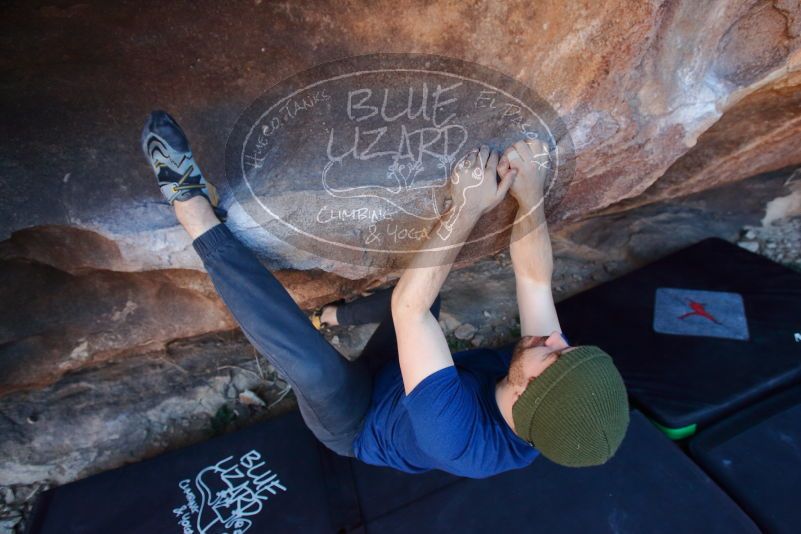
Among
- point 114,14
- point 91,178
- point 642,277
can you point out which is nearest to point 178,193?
point 91,178

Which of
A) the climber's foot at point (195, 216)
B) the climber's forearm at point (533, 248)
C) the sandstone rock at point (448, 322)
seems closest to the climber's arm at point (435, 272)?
the climber's forearm at point (533, 248)

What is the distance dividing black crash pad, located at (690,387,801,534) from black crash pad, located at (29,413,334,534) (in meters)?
1.41

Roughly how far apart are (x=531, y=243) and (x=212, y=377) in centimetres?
153

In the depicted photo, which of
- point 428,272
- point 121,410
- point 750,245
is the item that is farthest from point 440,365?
point 750,245

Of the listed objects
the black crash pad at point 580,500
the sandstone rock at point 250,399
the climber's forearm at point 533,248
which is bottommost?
the black crash pad at point 580,500

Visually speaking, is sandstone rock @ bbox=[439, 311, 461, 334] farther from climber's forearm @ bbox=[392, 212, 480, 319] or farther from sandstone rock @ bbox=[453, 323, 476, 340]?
climber's forearm @ bbox=[392, 212, 480, 319]

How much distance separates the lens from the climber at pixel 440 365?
112cm

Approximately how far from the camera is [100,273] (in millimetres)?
1824

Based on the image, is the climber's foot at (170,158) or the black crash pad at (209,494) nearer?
the climber's foot at (170,158)

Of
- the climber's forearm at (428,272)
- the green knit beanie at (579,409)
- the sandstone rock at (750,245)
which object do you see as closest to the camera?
the green knit beanie at (579,409)

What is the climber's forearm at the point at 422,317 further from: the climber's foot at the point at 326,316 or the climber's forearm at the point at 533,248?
the climber's foot at the point at 326,316

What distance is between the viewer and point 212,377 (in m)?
2.23

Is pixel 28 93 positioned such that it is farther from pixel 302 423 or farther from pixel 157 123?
pixel 302 423

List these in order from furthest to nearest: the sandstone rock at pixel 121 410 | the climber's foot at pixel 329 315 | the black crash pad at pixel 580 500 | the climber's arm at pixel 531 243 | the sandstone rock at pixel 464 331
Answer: the sandstone rock at pixel 464 331, the climber's foot at pixel 329 315, the sandstone rock at pixel 121 410, the black crash pad at pixel 580 500, the climber's arm at pixel 531 243
